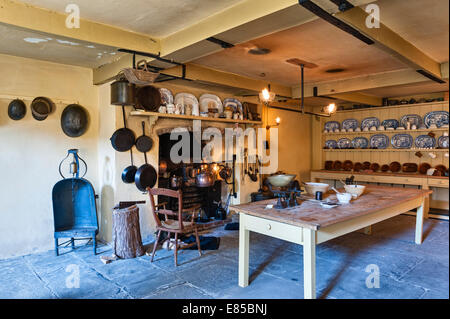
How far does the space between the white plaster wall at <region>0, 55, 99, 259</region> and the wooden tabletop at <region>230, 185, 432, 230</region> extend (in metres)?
2.60

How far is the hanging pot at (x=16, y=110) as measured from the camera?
352 centimetres

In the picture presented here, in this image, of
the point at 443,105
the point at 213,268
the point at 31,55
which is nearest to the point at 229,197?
the point at 213,268

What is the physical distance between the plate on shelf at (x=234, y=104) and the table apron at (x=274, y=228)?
9.25 ft

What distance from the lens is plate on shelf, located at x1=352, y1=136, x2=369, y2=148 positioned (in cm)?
693

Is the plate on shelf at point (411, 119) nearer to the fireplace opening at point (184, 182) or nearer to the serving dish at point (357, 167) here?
the serving dish at point (357, 167)

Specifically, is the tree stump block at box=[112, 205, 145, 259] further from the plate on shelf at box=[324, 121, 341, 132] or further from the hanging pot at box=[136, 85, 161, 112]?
the plate on shelf at box=[324, 121, 341, 132]

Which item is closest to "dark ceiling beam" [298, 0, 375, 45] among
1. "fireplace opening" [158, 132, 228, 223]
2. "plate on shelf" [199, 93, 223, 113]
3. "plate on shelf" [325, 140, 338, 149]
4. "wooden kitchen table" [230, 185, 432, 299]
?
"wooden kitchen table" [230, 185, 432, 299]

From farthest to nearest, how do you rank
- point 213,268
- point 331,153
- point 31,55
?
point 331,153 → point 31,55 → point 213,268

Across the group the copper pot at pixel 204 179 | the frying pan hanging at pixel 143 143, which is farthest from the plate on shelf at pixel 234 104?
the frying pan hanging at pixel 143 143

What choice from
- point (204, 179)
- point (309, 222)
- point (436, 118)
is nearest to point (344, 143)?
point (436, 118)

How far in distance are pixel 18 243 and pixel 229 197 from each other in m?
3.23

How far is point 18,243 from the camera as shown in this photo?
3.66m
